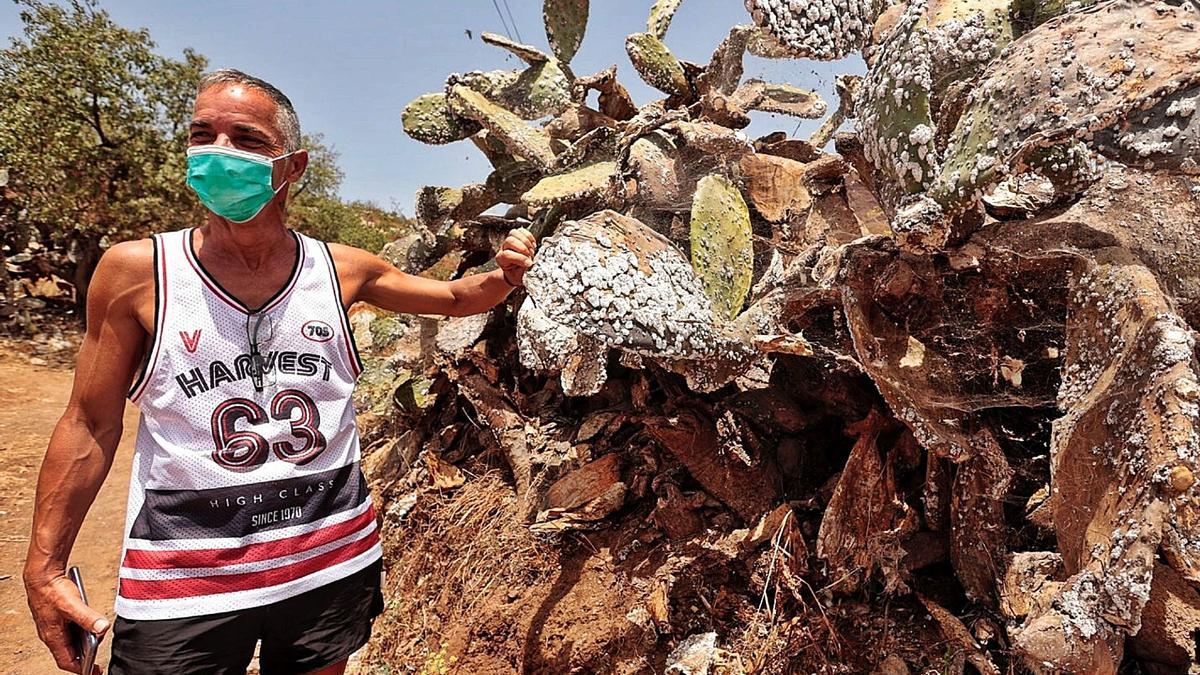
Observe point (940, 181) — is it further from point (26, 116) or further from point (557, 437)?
point (26, 116)

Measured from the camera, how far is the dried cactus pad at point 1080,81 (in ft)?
2.79

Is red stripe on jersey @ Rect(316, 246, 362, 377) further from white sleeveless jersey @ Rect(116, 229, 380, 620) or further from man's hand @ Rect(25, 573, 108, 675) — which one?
man's hand @ Rect(25, 573, 108, 675)

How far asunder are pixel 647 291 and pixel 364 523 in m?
0.70

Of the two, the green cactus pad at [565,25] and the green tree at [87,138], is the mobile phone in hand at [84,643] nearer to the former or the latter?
the green cactus pad at [565,25]

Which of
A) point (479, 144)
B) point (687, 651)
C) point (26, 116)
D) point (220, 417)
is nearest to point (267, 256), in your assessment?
point (220, 417)

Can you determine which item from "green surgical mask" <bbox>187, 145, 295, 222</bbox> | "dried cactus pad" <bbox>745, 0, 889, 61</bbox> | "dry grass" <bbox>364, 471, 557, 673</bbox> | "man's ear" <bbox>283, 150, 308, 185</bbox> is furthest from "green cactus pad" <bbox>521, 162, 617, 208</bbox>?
"dry grass" <bbox>364, 471, 557, 673</bbox>

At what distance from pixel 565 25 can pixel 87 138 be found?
5.87m

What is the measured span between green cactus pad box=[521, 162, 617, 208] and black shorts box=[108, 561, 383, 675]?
1.10 m

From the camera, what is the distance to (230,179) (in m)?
1.08

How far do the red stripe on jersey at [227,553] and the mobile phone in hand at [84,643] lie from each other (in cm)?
11

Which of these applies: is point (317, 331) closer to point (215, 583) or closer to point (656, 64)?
point (215, 583)

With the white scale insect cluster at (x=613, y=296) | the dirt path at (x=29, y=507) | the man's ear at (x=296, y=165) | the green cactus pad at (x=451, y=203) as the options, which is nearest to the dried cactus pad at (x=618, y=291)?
the white scale insect cluster at (x=613, y=296)

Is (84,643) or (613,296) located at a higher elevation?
(613,296)

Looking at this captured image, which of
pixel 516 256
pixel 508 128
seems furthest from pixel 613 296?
pixel 508 128
